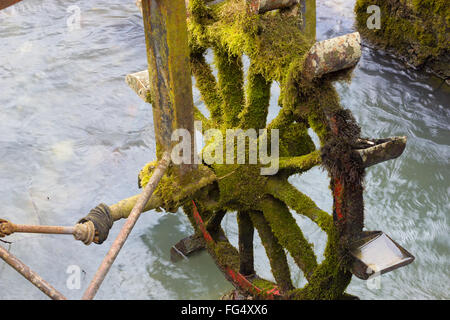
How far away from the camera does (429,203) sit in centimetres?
741

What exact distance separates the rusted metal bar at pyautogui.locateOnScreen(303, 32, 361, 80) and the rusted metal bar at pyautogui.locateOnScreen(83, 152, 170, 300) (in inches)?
50.4

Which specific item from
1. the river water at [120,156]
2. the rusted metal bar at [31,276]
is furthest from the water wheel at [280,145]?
the river water at [120,156]

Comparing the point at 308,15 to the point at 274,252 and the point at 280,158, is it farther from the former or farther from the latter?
the point at 274,252

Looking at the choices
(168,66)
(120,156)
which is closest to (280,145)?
(168,66)

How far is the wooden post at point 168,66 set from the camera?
3699 mm

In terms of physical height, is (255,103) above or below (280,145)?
above

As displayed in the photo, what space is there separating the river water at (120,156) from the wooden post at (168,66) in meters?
2.87

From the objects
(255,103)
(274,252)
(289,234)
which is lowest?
(274,252)

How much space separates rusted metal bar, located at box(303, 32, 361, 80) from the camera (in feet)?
12.2

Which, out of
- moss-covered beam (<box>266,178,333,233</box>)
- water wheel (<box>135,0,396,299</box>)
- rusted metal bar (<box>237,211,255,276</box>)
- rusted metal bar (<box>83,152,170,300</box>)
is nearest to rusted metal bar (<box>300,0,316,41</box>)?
water wheel (<box>135,0,396,299</box>)

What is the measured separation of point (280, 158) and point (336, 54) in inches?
53.0

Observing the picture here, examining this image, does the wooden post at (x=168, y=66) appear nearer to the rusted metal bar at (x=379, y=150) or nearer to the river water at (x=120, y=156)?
the rusted metal bar at (x=379, y=150)

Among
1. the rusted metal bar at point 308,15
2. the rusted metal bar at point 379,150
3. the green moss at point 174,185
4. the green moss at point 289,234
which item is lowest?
the green moss at point 289,234

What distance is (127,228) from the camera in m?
3.77
